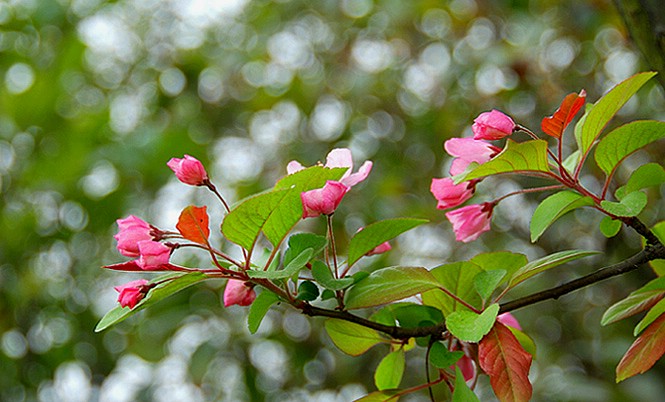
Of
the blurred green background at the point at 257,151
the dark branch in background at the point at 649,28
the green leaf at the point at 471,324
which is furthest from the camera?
the blurred green background at the point at 257,151

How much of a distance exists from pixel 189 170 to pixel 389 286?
145mm

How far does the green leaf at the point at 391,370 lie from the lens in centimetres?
49

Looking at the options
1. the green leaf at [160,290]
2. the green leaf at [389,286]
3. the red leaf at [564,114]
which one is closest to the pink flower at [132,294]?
the green leaf at [160,290]

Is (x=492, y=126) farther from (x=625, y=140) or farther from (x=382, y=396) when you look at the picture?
(x=382, y=396)

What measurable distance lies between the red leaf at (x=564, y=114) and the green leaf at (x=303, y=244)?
0.13m

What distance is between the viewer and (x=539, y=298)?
40 cm

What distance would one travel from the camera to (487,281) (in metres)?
0.43

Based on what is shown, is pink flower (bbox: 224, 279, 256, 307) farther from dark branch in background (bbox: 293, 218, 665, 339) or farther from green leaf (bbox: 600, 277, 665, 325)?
green leaf (bbox: 600, 277, 665, 325)

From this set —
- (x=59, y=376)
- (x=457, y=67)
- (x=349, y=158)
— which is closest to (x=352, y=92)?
(x=457, y=67)

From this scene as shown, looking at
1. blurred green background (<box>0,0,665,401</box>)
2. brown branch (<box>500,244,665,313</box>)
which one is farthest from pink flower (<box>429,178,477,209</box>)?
blurred green background (<box>0,0,665,401</box>)

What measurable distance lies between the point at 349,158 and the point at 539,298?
5.5 inches

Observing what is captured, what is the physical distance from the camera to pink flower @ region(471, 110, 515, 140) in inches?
16.5

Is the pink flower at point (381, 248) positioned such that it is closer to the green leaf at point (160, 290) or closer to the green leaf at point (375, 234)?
the green leaf at point (375, 234)

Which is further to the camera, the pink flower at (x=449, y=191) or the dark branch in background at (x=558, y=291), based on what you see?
the pink flower at (x=449, y=191)
